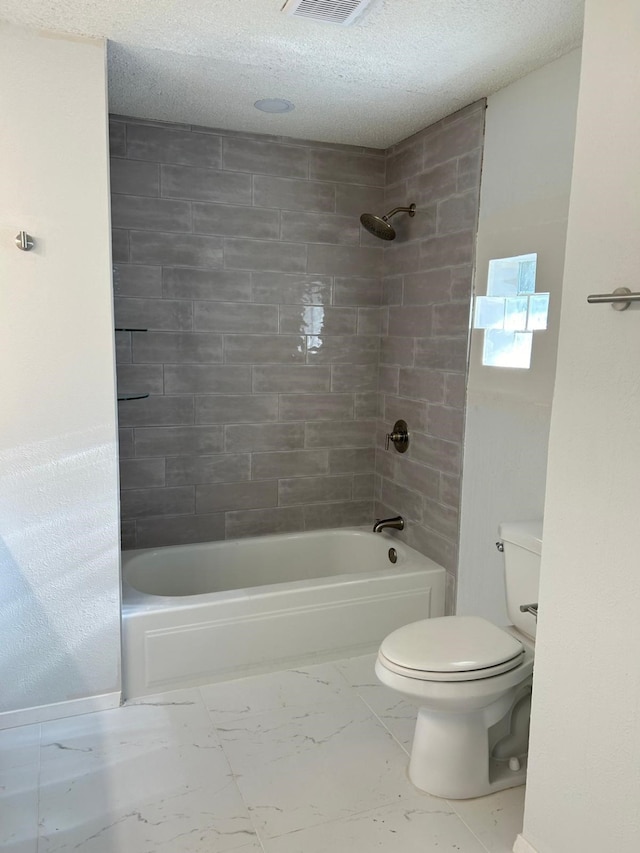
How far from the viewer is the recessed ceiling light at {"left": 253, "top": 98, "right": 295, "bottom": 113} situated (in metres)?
2.74

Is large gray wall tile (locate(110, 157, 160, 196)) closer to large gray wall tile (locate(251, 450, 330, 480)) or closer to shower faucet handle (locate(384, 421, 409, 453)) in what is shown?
large gray wall tile (locate(251, 450, 330, 480))

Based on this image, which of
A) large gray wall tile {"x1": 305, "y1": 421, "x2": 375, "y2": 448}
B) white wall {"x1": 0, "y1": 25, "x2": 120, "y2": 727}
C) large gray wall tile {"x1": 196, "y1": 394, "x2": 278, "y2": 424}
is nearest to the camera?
white wall {"x1": 0, "y1": 25, "x2": 120, "y2": 727}

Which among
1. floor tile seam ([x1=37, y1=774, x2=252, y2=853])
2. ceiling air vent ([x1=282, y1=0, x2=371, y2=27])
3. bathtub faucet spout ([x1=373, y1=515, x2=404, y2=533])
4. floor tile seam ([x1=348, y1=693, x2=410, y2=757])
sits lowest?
floor tile seam ([x1=37, y1=774, x2=252, y2=853])

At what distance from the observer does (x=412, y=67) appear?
2365 mm

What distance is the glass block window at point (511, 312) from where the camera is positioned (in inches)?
96.2

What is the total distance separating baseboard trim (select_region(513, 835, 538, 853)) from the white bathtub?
117cm

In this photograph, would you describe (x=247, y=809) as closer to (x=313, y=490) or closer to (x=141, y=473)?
(x=141, y=473)

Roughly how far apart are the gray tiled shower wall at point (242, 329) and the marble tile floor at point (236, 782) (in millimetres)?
1026

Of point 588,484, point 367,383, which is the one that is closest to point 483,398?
point 367,383

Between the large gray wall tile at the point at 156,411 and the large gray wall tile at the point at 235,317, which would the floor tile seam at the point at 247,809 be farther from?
the large gray wall tile at the point at 235,317

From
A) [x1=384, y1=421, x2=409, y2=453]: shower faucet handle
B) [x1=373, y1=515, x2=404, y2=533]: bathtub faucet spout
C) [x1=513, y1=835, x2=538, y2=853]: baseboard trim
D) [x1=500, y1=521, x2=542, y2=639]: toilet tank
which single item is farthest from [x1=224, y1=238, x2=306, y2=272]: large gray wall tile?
[x1=513, y1=835, x2=538, y2=853]: baseboard trim

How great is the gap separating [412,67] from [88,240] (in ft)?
4.35

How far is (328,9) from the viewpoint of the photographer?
6.33 feet

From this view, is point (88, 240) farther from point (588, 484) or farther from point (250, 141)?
point (588, 484)
